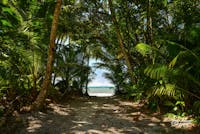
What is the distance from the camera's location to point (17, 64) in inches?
404

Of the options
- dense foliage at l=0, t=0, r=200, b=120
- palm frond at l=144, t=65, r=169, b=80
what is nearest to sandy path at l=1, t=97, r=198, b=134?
dense foliage at l=0, t=0, r=200, b=120

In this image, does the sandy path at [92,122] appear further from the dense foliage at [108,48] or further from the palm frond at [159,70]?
the palm frond at [159,70]

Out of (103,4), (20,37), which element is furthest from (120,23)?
(20,37)

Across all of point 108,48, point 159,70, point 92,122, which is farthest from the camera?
point 108,48

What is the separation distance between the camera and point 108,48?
16.0 m

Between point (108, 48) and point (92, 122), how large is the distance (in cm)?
776

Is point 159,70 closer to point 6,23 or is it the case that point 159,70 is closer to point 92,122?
point 92,122

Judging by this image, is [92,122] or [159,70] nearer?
[159,70]

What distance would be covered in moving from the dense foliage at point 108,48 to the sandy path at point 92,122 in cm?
72

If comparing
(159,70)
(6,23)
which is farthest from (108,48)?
(6,23)

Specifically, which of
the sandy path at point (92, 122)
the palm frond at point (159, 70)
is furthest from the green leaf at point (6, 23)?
the palm frond at point (159, 70)

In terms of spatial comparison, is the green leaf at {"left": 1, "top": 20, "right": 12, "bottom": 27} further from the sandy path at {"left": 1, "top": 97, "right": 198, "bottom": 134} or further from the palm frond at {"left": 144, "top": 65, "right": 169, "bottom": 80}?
the palm frond at {"left": 144, "top": 65, "right": 169, "bottom": 80}

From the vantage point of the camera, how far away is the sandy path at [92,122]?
7.89 meters

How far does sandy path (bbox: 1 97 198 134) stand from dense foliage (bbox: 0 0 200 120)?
719 mm
